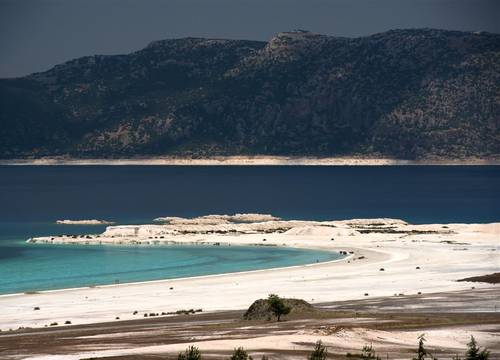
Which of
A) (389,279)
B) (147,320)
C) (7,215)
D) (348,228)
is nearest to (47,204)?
(7,215)

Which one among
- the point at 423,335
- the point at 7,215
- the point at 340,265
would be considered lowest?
the point at 423,335

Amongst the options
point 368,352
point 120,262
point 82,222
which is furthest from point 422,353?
point 82,222

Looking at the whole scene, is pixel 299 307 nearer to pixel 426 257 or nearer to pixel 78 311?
pixel 78 311

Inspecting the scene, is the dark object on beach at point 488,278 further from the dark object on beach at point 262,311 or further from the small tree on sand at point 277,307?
the small tree on sand at point 277,307

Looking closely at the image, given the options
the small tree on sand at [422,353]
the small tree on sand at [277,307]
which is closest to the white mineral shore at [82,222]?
the small tree on sand at [277,307]

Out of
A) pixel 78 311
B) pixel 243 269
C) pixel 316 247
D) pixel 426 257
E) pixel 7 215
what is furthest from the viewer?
pixel 7 215

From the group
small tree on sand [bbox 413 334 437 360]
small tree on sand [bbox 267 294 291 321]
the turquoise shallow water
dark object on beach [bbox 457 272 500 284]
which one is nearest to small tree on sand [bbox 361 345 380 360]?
small tree on sand [bbox 413 334 437 360]
